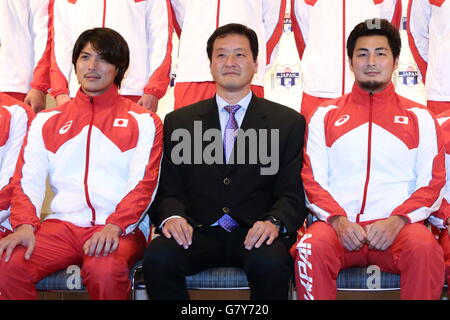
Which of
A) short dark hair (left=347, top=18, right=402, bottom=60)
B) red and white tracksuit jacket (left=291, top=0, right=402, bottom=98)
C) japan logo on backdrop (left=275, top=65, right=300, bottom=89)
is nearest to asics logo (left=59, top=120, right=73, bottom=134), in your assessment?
short dark hair (left=347, top=18, right=402, bottom=60)

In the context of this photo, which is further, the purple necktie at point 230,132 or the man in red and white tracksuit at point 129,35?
the man in red and white tracksuit at point 129,35

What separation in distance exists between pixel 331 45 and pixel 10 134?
1.97m

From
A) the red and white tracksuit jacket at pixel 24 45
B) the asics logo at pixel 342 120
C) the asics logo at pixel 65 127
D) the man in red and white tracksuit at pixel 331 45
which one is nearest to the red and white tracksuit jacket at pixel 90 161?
the asics logo at pixel 65 127

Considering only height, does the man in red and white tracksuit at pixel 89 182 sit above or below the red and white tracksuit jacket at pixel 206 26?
below

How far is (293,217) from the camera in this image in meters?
2.98

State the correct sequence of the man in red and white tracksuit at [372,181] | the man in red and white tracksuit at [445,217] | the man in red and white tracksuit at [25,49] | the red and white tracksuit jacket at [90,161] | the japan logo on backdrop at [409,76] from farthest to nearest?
the japan logo on backdrop at [409,76]
the man in red and white tracksuit at [25,49]
the red and white tracksuit jacket at [90,161]
the man in red and white tracksuit at [445,217]
the man in red and white tracksuit at [372,181]

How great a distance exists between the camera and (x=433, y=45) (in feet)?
13.5

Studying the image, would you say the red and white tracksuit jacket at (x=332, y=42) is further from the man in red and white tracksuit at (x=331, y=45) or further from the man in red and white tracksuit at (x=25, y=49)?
the man in red and white tracksuit at (x=25, y=49)

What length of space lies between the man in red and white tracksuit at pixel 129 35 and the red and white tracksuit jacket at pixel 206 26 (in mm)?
112

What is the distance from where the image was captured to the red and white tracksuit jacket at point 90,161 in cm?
314

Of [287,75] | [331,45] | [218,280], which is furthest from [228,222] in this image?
[287,75]

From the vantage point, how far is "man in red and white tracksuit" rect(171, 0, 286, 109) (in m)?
4.04

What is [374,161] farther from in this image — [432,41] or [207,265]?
[432,41]

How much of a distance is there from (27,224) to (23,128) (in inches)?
25.4
